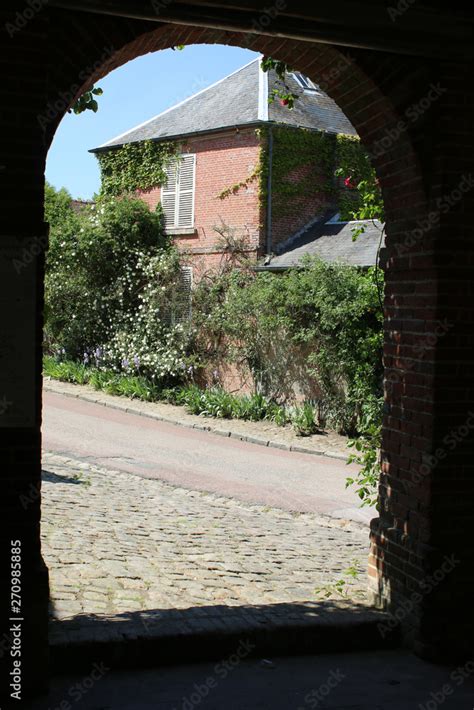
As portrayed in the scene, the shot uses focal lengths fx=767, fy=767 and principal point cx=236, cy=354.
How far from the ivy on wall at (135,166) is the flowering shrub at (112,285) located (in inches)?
39.0

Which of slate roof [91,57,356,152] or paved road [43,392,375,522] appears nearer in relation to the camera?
paved road [43,392,375,522]

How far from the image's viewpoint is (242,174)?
845 inches

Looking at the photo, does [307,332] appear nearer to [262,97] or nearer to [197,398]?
[197,398]

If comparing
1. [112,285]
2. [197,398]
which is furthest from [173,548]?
[112,285]

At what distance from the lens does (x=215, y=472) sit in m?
12.4

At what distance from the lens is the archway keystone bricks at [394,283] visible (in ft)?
13.0

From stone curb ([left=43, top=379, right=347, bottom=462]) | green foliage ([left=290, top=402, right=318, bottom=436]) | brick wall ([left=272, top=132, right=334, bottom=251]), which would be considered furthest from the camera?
brick wall ([left=272, top=132, right=334, bottom=251])

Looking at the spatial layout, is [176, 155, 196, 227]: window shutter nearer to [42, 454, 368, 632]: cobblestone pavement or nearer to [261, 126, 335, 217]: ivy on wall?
[261, 126, 335, 217]: ivy on wall

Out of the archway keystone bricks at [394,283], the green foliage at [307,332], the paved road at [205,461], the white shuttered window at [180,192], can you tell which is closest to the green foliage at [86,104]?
the archway keystone bricks at [394,283]

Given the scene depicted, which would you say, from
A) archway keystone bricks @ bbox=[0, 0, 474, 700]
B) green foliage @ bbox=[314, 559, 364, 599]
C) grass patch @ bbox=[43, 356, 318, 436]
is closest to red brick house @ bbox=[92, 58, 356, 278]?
grass patch @ bbox=[43, 356, 318, 436]

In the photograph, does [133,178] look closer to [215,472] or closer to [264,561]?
[215,472]

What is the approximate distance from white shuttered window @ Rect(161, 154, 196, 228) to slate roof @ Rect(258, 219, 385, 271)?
138 inches

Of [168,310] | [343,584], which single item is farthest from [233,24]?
[168,310]

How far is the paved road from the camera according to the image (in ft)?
35.7
